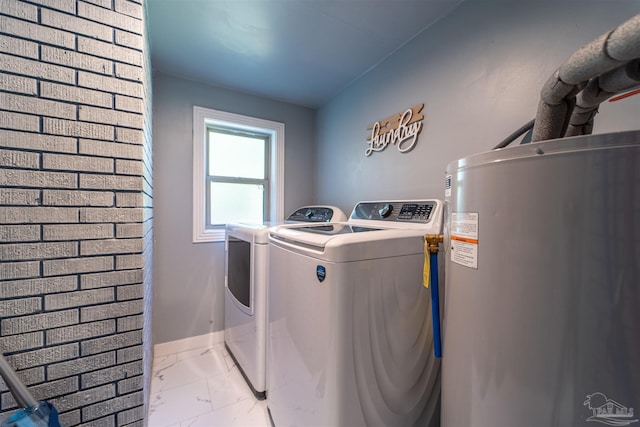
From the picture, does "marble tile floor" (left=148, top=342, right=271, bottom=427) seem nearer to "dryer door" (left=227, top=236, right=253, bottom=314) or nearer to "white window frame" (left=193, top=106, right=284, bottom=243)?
"dryer door" (left=227, top=236, right=253, bottom=314)

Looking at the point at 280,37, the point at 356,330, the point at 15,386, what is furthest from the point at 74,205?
the point at 280,37

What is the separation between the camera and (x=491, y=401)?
2.15 feet

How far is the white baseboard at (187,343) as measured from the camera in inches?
82.4

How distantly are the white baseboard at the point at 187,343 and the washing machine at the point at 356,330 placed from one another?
4.25 feet

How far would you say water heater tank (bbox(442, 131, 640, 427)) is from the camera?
1.65 ft

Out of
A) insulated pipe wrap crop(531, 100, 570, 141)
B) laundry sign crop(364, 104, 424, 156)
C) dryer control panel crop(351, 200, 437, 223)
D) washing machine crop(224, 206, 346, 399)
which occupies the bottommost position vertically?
washing machine crop(224, 206, 346, 399)

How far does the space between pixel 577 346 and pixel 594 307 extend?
9 centimetres

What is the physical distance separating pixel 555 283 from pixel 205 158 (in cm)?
249

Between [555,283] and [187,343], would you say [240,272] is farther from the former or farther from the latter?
[555,283]

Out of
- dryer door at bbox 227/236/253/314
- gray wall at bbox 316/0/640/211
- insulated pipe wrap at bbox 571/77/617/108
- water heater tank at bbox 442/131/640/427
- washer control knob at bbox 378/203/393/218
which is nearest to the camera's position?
water heater tank at bbox 442/131/640/427

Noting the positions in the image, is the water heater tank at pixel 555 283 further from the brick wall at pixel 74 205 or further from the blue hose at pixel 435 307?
the brick wall at pixel 74 205

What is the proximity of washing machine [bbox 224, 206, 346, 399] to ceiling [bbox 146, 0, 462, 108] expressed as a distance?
116 centimetres

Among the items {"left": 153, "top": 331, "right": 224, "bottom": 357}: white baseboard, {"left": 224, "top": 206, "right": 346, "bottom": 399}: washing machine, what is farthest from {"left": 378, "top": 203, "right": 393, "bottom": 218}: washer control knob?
{"left": 153, "top": 331, "right": 224, "bottom": 357}: white baseboard
